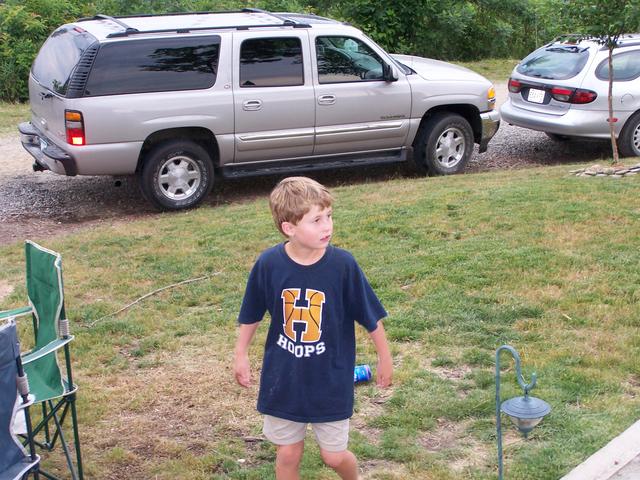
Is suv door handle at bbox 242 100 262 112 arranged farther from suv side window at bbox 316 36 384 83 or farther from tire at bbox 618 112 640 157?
tire at bbox 618 112 640 157

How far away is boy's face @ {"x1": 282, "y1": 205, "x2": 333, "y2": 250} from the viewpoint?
364 cm

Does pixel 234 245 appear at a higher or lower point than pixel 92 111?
lower

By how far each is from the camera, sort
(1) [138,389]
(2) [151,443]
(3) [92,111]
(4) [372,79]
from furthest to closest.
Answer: (4) [372,79], (3) [92,111], (1) [138,389], (2) [151,443]

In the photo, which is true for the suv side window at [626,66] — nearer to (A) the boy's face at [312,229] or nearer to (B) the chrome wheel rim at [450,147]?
(B) the chrome wheel rim at [450,147]

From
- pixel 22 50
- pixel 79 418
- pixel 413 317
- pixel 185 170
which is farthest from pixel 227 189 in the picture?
pixel 22 50

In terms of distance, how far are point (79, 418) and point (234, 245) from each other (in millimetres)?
3161

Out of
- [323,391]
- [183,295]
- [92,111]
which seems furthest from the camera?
[92,111]

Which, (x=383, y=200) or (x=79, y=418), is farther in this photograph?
(x=383, y=200)

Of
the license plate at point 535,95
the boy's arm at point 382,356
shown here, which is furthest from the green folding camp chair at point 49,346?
the license plate at point 535,95

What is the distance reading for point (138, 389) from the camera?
17.7 ft

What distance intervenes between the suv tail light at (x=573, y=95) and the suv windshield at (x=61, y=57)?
18.6 feet

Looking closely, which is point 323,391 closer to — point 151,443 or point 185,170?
point 151,443

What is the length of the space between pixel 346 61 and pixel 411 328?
16.8 feet

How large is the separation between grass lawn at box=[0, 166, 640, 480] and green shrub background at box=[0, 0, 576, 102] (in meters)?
7.66
